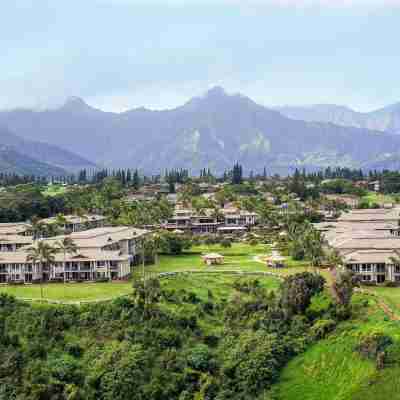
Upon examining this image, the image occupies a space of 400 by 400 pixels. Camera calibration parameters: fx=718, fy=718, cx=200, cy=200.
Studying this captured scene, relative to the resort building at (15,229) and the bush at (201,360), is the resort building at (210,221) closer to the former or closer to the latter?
the resort building at (15,229)

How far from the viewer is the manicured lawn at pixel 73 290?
6122cm

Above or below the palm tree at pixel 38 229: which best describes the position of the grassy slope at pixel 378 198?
above

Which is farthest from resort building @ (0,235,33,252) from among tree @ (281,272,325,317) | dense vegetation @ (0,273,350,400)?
tree @ (281,272,325,317)

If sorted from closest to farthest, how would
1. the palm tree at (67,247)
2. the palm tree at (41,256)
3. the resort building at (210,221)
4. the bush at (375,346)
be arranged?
the bush at (375,346)
the palm tree at (41,256)
the palm tree at (67,247)
the resort building at (210,221)

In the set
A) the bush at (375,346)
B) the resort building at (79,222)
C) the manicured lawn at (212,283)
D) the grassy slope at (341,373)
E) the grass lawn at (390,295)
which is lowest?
the grassy slope at (341,373)

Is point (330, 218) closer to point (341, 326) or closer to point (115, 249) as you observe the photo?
point (115, 249)

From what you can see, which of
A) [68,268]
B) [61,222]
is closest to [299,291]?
[68,268]

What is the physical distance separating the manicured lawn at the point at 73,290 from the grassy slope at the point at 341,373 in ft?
60.7

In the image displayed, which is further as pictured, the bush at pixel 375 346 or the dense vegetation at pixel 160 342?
the dense vegetation at pixel 160 342

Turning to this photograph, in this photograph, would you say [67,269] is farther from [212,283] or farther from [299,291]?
[299,291]

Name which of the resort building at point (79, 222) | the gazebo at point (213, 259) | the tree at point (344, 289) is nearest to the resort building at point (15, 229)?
the resort building at point (79, 222)

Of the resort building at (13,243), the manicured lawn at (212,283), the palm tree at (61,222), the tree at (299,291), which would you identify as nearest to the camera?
the tree at (299,291)

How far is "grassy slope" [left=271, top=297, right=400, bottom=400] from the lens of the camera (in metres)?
44.7

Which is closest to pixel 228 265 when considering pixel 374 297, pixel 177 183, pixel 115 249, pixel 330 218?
pixel 115 249
